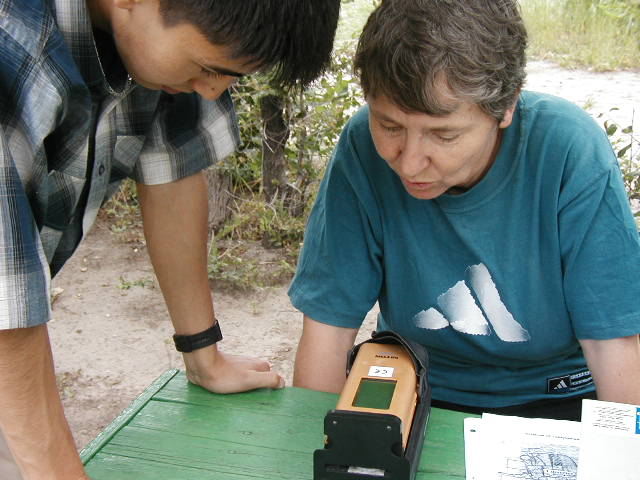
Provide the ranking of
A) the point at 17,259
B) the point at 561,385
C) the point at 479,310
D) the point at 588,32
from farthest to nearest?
1. the point at 588,32
2. the point at 561,385
3. the point at 479,310
4. the point at 17,259

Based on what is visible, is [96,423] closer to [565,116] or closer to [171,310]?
[171,310]

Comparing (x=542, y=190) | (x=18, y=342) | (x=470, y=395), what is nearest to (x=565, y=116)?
(x=542, y=190)

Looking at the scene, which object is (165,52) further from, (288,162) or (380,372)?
(288,162)

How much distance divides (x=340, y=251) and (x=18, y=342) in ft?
2.47

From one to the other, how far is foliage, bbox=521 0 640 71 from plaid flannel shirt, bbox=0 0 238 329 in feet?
14.2

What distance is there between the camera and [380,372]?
132 cm

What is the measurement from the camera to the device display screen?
121 centimetres

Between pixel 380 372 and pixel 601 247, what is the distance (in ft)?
1.65

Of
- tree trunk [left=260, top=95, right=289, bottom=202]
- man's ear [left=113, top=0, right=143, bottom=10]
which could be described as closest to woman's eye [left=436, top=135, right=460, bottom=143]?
man's ear [left=113, top=0, right=143, bottom=10]

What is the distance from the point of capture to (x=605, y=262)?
1.50 m

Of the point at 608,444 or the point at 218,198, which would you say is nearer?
the point at 608,444

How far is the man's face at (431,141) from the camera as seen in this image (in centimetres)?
142

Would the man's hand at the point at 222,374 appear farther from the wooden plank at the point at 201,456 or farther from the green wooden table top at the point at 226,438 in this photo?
the wooden plank at the point at 201,456

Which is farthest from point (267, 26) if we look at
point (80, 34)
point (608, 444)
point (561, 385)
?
point (561, 385)
